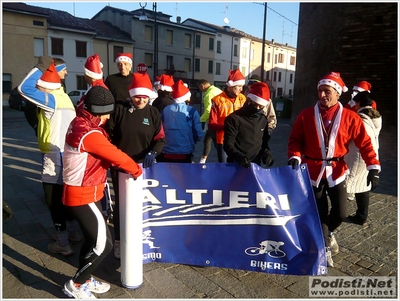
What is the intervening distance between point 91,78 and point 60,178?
175cm

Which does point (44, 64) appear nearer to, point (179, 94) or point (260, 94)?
point (179, 94)

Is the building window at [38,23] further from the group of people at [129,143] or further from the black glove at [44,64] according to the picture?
the black glove at [44,64]

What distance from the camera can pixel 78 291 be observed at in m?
2.92

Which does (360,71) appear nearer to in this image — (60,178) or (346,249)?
(346,249)

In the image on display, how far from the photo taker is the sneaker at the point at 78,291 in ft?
9.55

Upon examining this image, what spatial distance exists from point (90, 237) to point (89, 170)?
58 cm

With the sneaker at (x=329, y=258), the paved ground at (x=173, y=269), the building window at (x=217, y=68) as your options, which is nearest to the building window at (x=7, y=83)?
the building window at (x=217, y=68)

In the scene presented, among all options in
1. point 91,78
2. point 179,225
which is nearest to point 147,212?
point 179,225

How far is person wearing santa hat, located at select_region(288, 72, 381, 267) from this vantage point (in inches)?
134

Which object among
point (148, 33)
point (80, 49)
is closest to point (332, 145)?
point (80, 49)

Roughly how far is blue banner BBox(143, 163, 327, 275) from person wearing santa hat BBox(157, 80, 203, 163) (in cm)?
101

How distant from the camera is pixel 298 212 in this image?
3.26 m

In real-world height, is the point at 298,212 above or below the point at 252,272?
above

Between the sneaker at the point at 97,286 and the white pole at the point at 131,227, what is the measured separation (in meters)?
0.15
